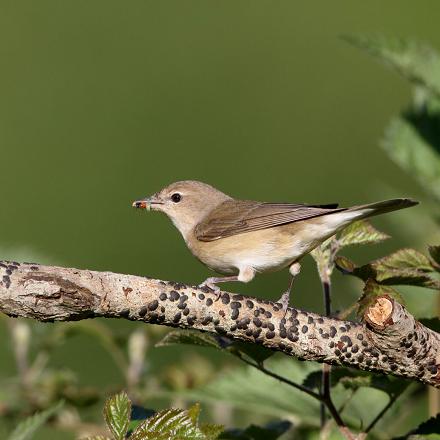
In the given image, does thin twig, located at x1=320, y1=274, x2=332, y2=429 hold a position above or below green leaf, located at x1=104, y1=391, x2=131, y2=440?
above

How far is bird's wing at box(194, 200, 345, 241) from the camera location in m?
3.54

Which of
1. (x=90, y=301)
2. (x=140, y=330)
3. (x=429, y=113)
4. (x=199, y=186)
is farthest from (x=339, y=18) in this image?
(x=90, y=301)

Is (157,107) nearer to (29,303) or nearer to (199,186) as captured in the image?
(199,186)

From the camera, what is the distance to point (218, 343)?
230cm

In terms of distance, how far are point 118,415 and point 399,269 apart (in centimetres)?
82

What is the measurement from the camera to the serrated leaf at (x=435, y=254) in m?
2.29

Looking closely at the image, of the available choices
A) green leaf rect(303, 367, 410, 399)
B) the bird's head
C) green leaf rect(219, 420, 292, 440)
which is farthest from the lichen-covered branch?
the bird's head

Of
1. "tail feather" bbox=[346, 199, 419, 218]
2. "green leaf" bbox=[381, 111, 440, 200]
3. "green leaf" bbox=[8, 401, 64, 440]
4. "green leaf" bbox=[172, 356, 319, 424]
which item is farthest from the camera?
"green leaf" bbox=[381, 111, 440, 200]

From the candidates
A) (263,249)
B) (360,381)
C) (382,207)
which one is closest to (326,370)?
(360,381)

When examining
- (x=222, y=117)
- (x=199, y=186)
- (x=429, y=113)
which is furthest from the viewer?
(x=222, y=117)

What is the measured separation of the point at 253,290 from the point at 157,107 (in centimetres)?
357

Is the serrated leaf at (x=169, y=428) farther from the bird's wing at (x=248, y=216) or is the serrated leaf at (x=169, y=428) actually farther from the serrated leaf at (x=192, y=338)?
the bird's wing at (x=248, y=216)

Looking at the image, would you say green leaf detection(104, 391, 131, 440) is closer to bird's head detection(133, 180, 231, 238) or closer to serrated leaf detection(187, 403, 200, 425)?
serrated leaf detection(187, 403, 200, 425)

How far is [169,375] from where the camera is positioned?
120 inches
